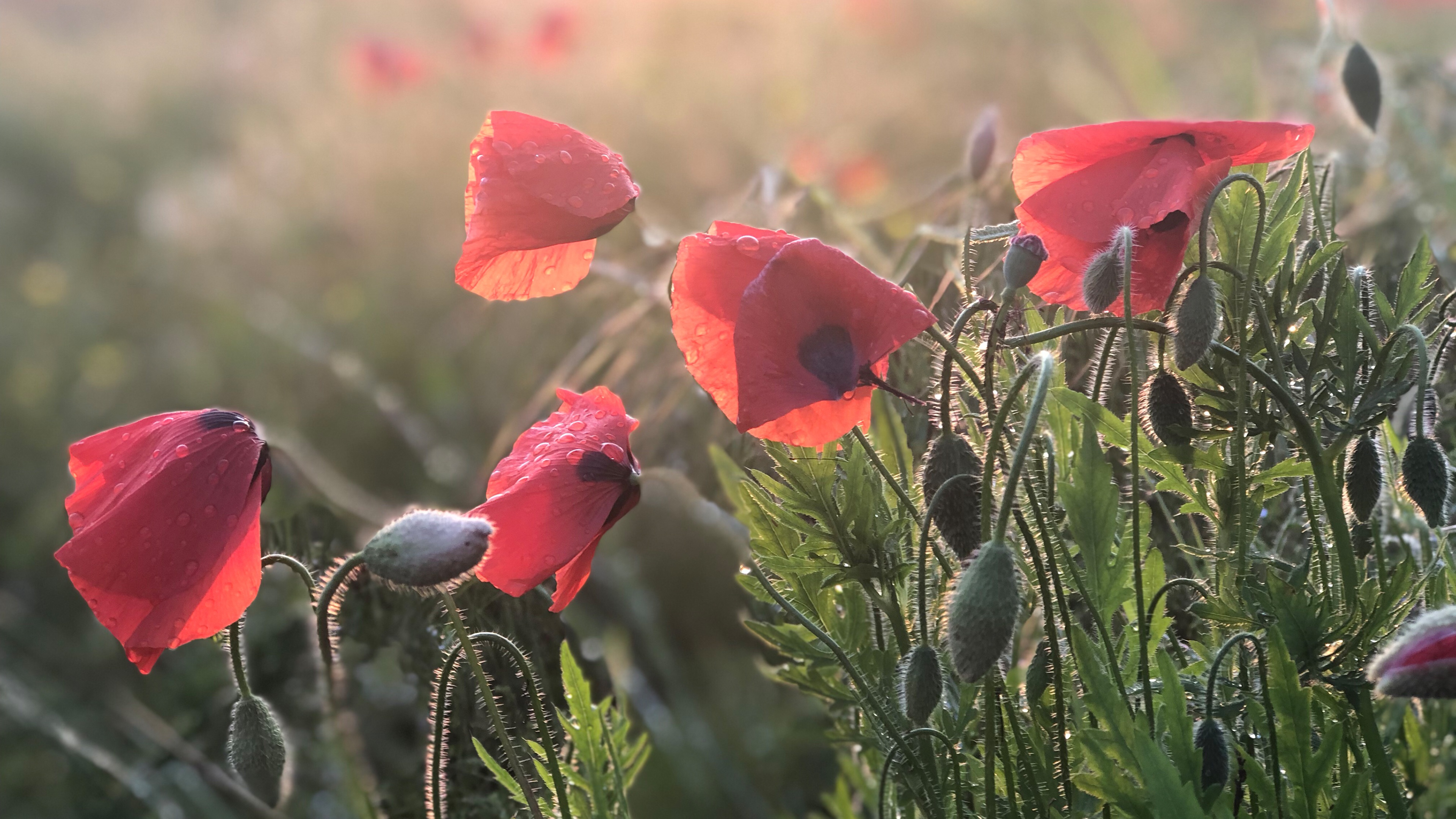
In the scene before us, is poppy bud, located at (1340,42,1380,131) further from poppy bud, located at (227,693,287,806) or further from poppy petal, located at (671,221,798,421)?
poppy bud, located at (227,693,287,806)

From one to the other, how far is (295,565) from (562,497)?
0.48ft

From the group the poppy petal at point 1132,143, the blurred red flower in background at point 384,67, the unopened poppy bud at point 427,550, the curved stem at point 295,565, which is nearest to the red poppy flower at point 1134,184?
the poppy petal at point 1132,143

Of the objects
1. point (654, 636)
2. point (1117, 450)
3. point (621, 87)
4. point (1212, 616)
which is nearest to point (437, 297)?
point (621, 87)

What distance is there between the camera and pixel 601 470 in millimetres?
613

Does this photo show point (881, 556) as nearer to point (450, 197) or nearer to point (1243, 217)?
point (1243, 217)

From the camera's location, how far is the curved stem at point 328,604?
1.78 ft

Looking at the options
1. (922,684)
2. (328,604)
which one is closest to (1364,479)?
(922,684)

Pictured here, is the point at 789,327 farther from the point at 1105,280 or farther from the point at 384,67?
the point at 384,67

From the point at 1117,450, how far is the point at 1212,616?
0.76 feet

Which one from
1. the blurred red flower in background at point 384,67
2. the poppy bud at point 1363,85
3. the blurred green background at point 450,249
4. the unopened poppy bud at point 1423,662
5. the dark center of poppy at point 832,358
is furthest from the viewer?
the blurred red flower in background at point 384,67

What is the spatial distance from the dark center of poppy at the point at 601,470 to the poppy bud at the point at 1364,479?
14.5 inches

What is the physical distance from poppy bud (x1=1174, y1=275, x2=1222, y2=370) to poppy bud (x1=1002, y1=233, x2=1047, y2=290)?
2.6 inches

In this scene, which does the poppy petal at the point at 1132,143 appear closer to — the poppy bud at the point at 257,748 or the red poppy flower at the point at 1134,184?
the red poppy flower at the point at 1134,184

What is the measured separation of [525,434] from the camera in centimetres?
67
